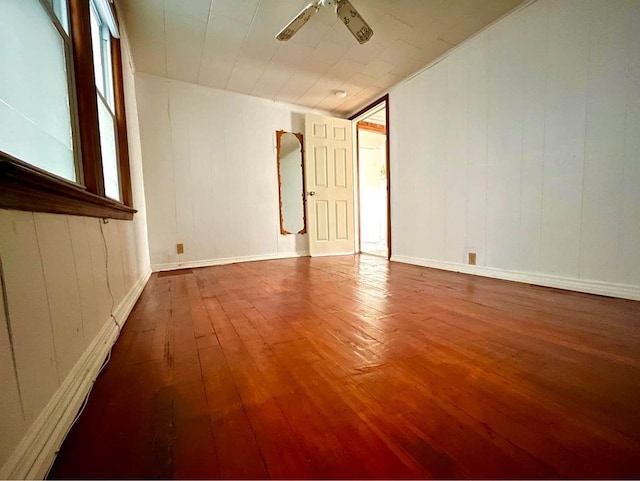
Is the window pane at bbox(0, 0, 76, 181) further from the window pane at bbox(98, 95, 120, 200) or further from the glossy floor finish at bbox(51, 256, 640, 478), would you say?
the glossy floor finish at bbox(51, 256, 640, 478)

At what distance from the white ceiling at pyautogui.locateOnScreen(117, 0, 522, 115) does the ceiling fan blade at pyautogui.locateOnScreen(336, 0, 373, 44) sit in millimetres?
236

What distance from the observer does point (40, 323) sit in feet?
2.13

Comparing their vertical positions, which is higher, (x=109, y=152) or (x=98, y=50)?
(x=98, y=50)

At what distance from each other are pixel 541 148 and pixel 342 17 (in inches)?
68.8

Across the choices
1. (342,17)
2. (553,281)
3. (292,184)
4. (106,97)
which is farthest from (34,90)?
(292,184)

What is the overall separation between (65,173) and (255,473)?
1258mm

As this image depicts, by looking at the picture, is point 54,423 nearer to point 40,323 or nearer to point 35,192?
point 40,323

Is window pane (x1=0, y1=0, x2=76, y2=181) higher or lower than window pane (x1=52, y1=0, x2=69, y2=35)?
below

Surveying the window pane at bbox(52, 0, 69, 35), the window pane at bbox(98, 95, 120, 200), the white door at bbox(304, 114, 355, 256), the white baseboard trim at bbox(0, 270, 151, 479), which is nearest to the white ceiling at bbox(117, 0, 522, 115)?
the white door at bbox(304, 114, 355, 256)

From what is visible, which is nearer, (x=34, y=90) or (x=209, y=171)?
(x=34, y=90)

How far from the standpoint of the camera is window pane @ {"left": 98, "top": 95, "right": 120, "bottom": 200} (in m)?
1.68

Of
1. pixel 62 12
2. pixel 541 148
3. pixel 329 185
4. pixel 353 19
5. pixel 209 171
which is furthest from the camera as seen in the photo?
pixel 329 185

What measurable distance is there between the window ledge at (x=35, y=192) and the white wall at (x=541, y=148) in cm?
272

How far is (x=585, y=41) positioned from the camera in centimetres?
172
